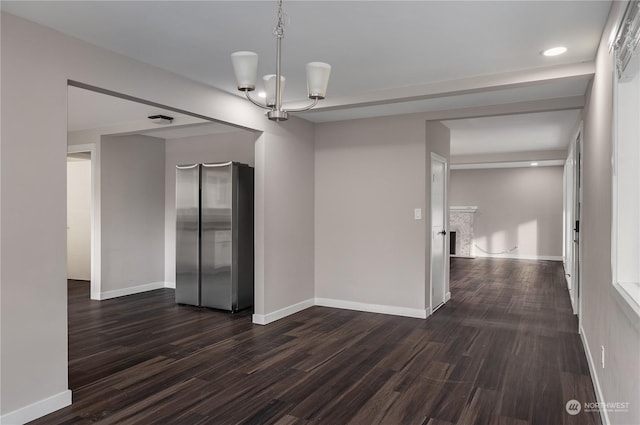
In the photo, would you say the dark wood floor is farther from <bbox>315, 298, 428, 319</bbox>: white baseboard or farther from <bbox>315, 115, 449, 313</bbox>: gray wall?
<bbox>315, 115, 449, 313</bbox>: gray wall

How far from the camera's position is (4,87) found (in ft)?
8.09

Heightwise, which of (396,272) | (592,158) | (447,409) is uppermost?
(592,158)

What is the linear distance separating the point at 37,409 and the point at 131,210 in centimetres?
423

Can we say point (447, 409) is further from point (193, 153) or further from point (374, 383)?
point (193, 153)

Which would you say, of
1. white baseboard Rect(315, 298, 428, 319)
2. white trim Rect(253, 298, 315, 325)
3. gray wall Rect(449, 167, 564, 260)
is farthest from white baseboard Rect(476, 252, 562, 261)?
white trim Rect(253, 298, 315, 325)

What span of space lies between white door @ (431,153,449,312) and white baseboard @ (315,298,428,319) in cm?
35

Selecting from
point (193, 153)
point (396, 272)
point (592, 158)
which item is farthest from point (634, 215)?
point (193, 153)

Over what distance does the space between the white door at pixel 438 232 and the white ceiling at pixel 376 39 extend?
1.52 meters

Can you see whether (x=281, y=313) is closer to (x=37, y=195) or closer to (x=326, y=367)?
(x=326, y=367)

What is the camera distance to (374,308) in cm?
523

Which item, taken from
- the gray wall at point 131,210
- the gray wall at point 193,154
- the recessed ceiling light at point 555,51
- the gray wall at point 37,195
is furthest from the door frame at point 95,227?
the recessed ceiling light at point 555,51

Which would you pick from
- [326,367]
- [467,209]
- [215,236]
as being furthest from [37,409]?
[467,209]

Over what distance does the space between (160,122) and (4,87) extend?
10.1 ft

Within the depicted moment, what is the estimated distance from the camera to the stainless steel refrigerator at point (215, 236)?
17.3 ft
